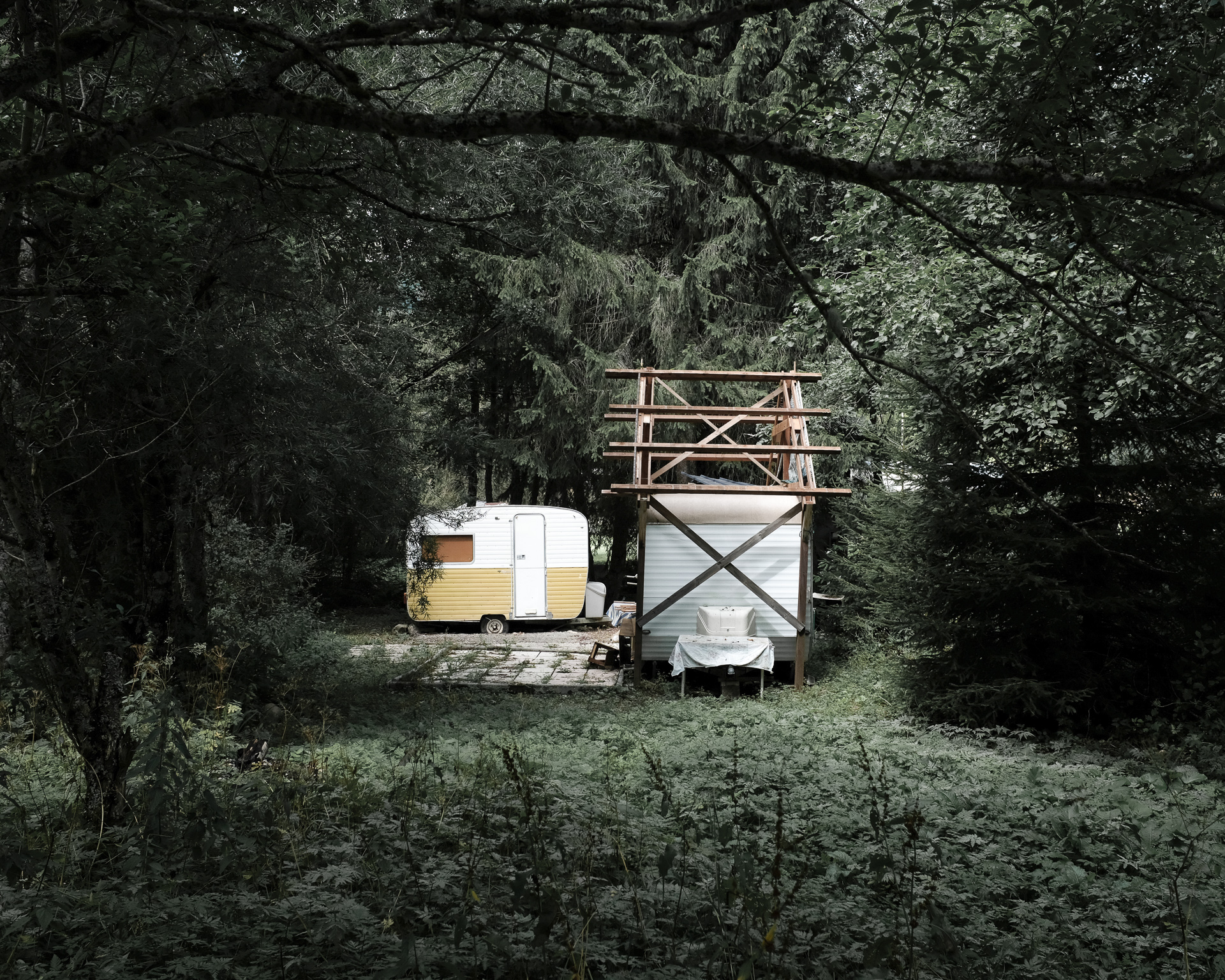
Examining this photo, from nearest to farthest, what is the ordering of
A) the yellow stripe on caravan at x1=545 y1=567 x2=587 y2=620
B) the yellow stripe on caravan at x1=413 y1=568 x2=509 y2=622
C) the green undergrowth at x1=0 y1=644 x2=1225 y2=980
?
the green undergrowth at x1=0 y1=644 x2=1225 y2=980, the yellow stripe on caravan at x1=413 y1=568 x2=509 y2=622, the yellow stripe on caravan at x1=545 y1=567 x2=587 y2=620

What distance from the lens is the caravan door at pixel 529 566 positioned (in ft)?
58.4

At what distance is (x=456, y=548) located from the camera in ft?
58.0

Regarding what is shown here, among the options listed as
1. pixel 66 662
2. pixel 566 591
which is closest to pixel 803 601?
pixel 566 591

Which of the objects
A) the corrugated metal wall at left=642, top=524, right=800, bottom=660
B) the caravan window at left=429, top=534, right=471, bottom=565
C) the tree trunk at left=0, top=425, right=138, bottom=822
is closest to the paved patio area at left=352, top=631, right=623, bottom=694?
the corrugated metal wall at left=642, top=524, right=800, bottom=660

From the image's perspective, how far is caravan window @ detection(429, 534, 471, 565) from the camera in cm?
1764

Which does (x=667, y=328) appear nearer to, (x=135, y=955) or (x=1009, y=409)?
(x=1009, y=409)

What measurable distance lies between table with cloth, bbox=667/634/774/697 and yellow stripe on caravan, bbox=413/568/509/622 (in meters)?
6.50

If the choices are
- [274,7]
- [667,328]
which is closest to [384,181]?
[274,7]

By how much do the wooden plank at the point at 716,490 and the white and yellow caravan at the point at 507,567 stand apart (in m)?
5.90

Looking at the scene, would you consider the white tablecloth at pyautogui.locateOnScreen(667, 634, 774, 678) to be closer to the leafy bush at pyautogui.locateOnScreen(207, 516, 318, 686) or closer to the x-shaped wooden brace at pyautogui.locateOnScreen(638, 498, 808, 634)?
the x-shaped wooden brace at pyautogui.locateOnScreen(638, 498, 808, 634)

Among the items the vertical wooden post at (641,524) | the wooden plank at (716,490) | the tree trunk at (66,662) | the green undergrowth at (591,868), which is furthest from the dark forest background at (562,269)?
the vertical wooden post at (641,524)

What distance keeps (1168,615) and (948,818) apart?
5174 millimetres

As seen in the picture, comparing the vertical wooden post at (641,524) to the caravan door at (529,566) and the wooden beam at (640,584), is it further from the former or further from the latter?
the caravan door at (529,566)

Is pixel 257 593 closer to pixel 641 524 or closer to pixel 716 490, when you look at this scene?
pixel 641 524
